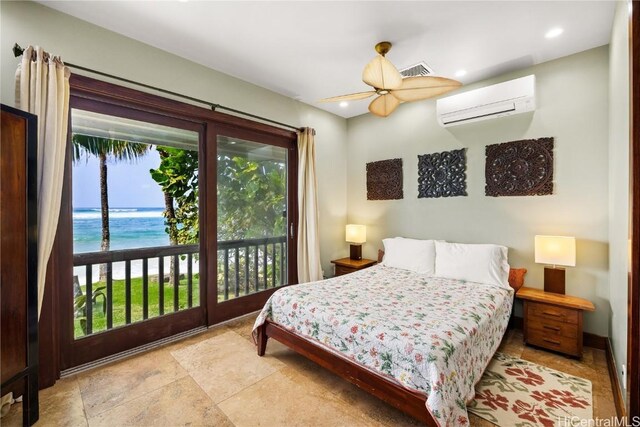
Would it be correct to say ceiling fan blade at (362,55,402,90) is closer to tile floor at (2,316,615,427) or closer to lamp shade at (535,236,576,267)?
lamp shade at (535,236,576,267)

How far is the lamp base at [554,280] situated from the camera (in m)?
2.64

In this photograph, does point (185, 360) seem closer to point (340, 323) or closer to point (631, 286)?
point (340, 323)

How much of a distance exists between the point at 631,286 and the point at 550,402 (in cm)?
119

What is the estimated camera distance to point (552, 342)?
2.47 meters

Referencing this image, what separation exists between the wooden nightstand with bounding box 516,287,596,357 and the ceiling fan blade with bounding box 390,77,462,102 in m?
2.05

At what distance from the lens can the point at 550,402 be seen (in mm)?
1854

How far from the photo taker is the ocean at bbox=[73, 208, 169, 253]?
2348 millimetres

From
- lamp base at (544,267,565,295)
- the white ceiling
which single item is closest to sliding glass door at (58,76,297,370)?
the white ceiling

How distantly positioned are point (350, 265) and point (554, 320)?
7.37 ft

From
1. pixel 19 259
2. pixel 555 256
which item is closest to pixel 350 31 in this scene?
pixel 555 256

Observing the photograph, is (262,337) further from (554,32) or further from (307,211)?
(554,32)

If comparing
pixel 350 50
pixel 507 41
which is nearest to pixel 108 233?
pixel 350 50

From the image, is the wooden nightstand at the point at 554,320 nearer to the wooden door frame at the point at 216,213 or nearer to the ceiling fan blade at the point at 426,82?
the ceiling fan blade at the point at 426,82

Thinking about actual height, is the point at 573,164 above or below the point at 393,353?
above
